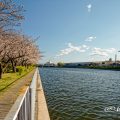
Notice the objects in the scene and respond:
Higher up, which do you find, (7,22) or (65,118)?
(7,22)

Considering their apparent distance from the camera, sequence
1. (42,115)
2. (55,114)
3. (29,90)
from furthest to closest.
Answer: (55,114) → (42,115) → (29,90)

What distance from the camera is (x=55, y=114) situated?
1431cm

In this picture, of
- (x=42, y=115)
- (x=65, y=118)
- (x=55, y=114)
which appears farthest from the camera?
(x=55, y=114)

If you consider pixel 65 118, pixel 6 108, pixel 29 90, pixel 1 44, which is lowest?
pixel 65 118

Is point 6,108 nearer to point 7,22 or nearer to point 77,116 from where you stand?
point 77,116

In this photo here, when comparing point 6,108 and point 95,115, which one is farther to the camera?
point 95,115

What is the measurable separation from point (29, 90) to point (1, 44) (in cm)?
2242

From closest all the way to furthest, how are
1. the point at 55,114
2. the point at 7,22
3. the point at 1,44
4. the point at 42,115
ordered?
the point at 42,115 → the point at 55,114 → the point at 7,22 → the point at 1,44

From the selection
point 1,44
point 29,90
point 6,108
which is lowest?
point 6,108

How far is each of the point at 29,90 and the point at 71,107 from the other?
31.8ft

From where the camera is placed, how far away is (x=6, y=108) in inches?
455

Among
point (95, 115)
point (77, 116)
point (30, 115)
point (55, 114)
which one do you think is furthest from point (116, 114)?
point (30, 115)

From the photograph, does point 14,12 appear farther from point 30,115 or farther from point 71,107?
point 30,115

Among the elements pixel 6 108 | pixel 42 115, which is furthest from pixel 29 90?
pixel 6 108
